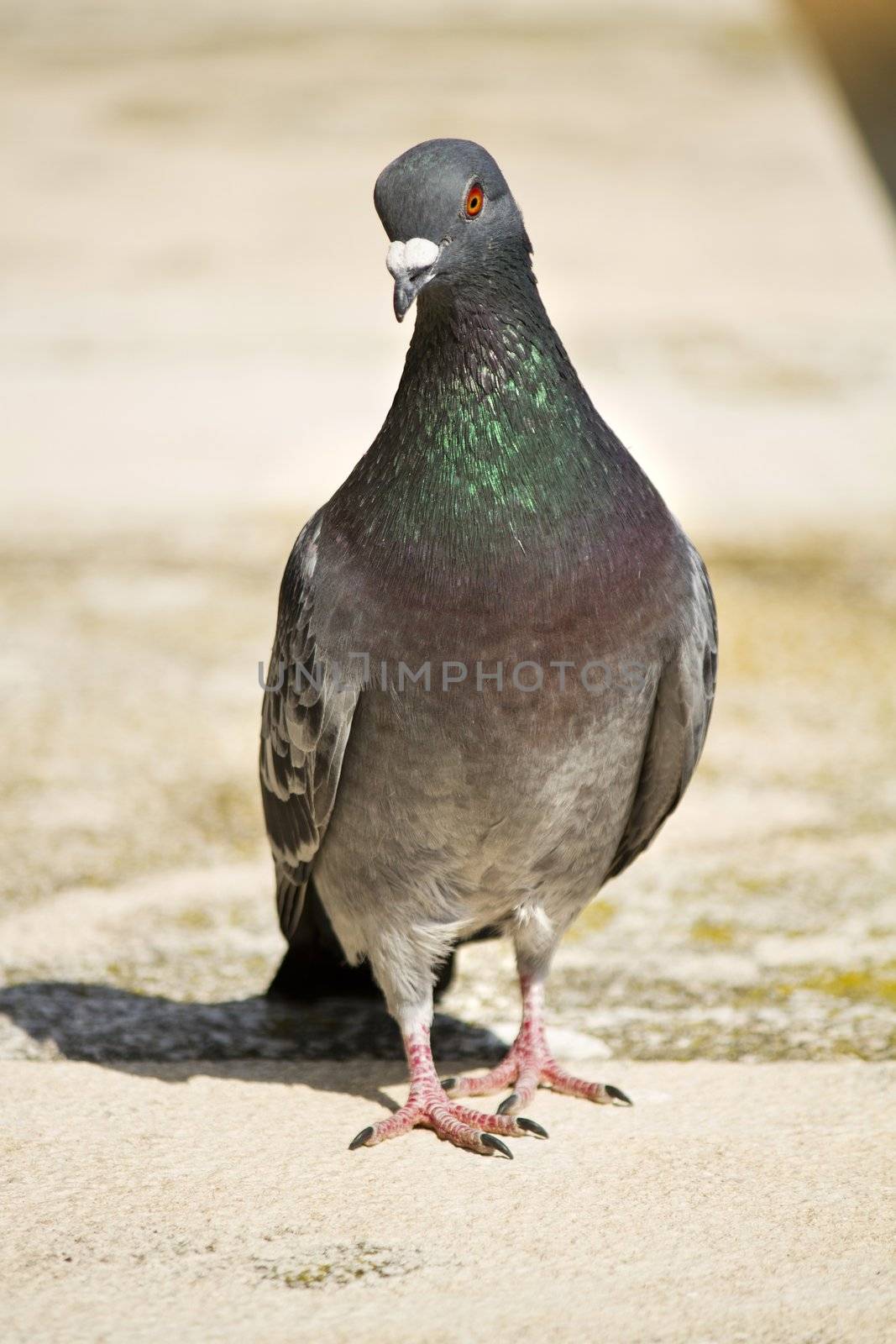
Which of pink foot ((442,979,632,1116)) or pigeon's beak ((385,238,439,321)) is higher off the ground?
pigeon's beak ((385,238,439,321))

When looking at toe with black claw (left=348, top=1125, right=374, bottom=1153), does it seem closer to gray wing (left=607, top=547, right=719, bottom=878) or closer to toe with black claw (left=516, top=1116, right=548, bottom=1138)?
toe with black claw (left=516, top=1116, right=548, bottom=1138)

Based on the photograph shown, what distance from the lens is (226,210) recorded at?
1403cm

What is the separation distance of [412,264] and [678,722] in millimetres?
1391

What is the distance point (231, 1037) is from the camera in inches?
195

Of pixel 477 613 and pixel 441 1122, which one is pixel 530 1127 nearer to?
pixel 441 1122

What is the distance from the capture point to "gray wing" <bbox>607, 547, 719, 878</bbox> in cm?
426

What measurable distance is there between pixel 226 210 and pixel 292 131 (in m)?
2.19

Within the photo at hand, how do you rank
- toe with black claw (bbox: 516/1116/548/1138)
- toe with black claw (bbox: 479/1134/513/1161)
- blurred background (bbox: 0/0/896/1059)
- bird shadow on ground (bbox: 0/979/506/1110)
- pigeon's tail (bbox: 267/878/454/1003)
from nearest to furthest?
toe with black claw (bbox: 479/1134/513/1161), toe with black claw (bbox: 516/1116/548/1138), bird shadow on ground (bbox: 0/979/506/1110), pigeon's tail (bbox: 267/878/454/1003), blurred background (bbox: 0/0/896/1059)

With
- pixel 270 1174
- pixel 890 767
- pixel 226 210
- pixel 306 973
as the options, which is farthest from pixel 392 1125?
pixel 226 210

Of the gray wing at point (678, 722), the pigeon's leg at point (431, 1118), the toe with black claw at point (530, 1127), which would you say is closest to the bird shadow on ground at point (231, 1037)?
the pigeon's leg at point (431, 1118)

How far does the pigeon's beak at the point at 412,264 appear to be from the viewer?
147 inches

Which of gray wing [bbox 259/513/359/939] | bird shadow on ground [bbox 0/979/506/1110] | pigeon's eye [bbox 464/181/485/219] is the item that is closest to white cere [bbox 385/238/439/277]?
pigeon's eye [bbox 464/181/485/219]

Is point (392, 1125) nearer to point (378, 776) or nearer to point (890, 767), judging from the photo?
point (378, 776)

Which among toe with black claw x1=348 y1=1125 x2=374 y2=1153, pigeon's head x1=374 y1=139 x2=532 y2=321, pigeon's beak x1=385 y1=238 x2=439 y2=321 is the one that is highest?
pigeon's head x1=374 y1=139 x2=532 y2=321
